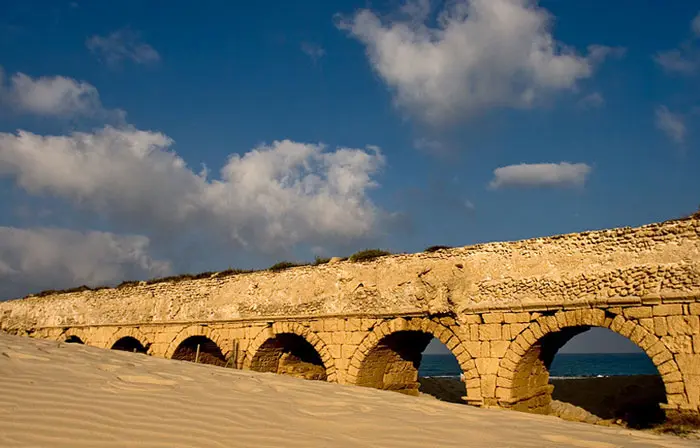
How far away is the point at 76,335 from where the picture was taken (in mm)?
19172

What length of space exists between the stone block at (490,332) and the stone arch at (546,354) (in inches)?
14.0

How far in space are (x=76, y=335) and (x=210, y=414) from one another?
18091 millimetres

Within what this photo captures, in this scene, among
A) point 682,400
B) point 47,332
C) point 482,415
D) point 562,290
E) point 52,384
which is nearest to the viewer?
point 52,384

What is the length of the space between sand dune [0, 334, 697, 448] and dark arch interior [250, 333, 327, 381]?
8875 mm

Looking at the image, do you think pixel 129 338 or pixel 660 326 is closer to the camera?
pixel 660 326

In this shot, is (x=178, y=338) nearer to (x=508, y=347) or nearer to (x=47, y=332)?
(x=47, y=332)

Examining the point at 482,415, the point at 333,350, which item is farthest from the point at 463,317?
the point at 482,415

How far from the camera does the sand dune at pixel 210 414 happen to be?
311 cm

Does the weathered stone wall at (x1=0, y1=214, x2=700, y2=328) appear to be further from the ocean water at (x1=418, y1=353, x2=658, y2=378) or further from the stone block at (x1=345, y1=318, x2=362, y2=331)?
the ocean water at (x1=418, y1=353, x2=658, y2=378)

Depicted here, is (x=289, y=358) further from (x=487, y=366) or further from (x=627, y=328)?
(x=627, y=328)

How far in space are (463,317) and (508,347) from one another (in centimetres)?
117

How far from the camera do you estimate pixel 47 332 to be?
2022cm

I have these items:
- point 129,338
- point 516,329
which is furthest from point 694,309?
point 129,338

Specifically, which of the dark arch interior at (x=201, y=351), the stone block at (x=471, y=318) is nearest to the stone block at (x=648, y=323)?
the stone block at (x=471, y=318)
